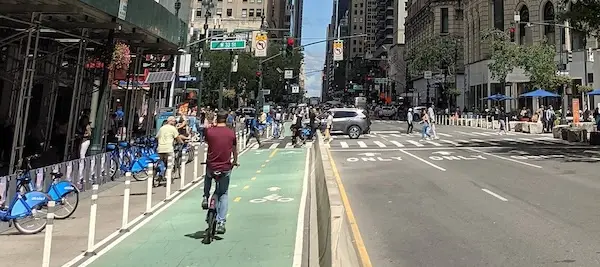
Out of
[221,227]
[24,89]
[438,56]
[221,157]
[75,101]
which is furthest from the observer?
[438,56]

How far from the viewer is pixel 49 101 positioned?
19188 millimetres

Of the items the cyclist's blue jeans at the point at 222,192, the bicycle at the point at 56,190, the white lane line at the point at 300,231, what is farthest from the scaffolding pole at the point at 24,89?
the white lane line at the point at 300,231

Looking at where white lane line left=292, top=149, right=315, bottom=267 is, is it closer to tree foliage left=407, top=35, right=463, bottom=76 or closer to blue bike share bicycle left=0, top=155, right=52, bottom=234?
blue bike share bicycle left=0, top=155, right=52, bottom=234

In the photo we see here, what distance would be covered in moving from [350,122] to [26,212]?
24.6 metres

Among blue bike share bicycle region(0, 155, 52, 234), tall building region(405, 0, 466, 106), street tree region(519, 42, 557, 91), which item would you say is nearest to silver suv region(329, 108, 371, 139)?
street tree region(519, 42, 557, 91)

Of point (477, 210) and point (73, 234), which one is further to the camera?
point (477, 210)

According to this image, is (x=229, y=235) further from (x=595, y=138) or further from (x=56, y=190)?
(x=595, y=138)

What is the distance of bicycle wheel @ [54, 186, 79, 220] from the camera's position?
9.44 metres

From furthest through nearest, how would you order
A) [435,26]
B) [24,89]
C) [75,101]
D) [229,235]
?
[435,26], [75,101], [24,89], [229,235]

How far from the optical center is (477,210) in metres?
9.30

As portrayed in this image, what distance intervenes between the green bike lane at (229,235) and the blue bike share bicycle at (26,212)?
5.85ft

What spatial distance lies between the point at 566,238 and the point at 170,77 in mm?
17260

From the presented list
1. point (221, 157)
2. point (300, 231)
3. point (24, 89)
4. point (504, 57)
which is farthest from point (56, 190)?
point (504, 57)

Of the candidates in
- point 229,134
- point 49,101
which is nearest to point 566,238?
point 229,134
